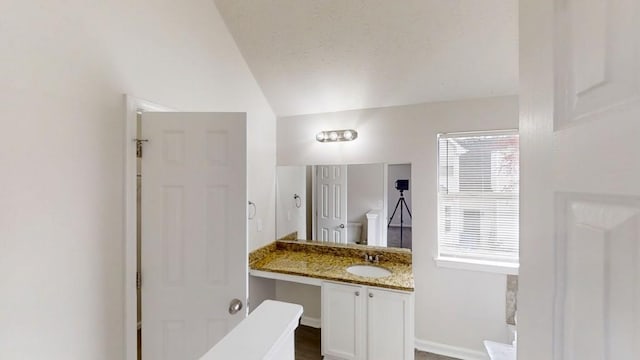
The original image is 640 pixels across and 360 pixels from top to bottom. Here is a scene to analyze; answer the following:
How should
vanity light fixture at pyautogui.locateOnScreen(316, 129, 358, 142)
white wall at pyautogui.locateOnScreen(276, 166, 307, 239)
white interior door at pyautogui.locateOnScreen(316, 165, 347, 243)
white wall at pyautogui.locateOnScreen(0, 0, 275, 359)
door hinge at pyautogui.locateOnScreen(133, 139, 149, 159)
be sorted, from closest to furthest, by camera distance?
white wall at pyautogui.locateOnScreen(0, 0, 275, 359), door hinge at pyautogui.locateOnScreen(133, 139, 149, 159), vanity light fixture at pyautogui.locateOnScreen(316, 129, 358, 142), white interior door at pyautogui.locateOnScreen(316, 165, 347, 243), white wall at pyautogui.locateOnScreen(276, 166, 307, 239)

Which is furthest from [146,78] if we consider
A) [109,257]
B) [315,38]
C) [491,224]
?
[491,224]

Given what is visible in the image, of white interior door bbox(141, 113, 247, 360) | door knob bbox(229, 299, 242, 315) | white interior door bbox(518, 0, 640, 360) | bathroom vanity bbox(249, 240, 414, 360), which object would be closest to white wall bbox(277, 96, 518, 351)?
bathroom vanity bbox(249, 240, 414, 360)

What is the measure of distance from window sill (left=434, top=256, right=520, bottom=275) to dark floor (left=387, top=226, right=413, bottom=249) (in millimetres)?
278

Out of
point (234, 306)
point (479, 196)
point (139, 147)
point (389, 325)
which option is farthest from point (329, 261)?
point (139, 147)

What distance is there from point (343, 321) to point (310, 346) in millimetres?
607

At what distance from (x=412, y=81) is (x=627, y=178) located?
232 centimetres

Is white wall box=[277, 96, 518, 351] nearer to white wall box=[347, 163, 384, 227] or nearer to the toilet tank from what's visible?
white wall box=[347, 163, 384, 227]

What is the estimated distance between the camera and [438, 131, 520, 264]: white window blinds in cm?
243

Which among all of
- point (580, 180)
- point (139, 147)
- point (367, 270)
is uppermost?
point (139, 147)

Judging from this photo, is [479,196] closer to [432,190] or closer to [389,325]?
[432,190]

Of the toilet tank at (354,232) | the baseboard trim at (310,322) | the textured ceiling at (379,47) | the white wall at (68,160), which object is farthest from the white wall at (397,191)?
the white wall at (68,160)

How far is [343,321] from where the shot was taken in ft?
7.54

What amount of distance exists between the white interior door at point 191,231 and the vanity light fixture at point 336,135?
4.45ft

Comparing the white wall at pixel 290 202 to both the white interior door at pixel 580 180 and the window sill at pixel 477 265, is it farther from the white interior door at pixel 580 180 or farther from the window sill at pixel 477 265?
the white interior door at pixel 580 180
